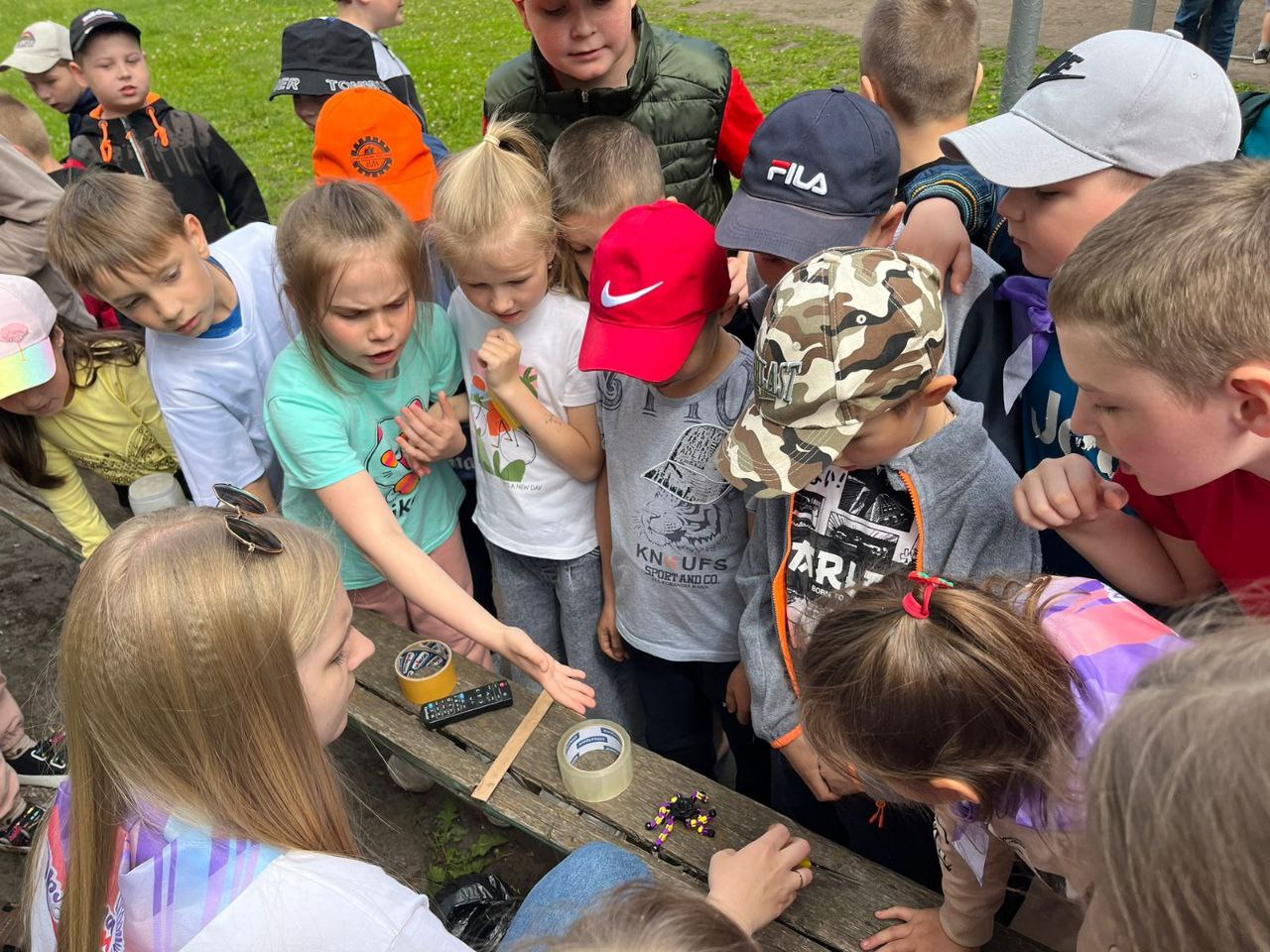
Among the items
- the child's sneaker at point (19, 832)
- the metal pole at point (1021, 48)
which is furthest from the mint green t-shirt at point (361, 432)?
the metal pole at point (1021, 48)

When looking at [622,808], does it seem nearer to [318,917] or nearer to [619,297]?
[318,917]

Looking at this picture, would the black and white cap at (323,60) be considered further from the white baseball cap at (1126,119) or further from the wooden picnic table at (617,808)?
the white baseball cap at (1126,119)

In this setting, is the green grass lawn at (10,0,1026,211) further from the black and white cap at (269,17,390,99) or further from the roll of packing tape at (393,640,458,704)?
the roll of packing tape at (393,640,458,704)

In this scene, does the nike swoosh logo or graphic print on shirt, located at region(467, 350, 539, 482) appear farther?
graphic print on shirt, located at region(467, 350, 539, 482)

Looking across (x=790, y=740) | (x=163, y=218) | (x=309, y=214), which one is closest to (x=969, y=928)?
(x=790, y=740)

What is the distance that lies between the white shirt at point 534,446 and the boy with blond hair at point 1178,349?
125cm

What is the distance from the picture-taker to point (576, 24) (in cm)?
272

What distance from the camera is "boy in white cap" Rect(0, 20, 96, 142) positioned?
538 centimetres

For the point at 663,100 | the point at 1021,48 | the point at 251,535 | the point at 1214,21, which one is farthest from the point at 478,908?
the point at 1214,21

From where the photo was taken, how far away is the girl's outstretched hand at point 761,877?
1.76m

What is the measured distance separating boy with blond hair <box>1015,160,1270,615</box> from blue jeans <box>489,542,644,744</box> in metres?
1.39

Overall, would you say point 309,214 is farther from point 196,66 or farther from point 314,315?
point 196,66

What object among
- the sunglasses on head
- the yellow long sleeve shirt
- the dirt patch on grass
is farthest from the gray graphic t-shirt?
the dirt patch on grass

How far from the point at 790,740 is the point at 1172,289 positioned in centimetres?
123
